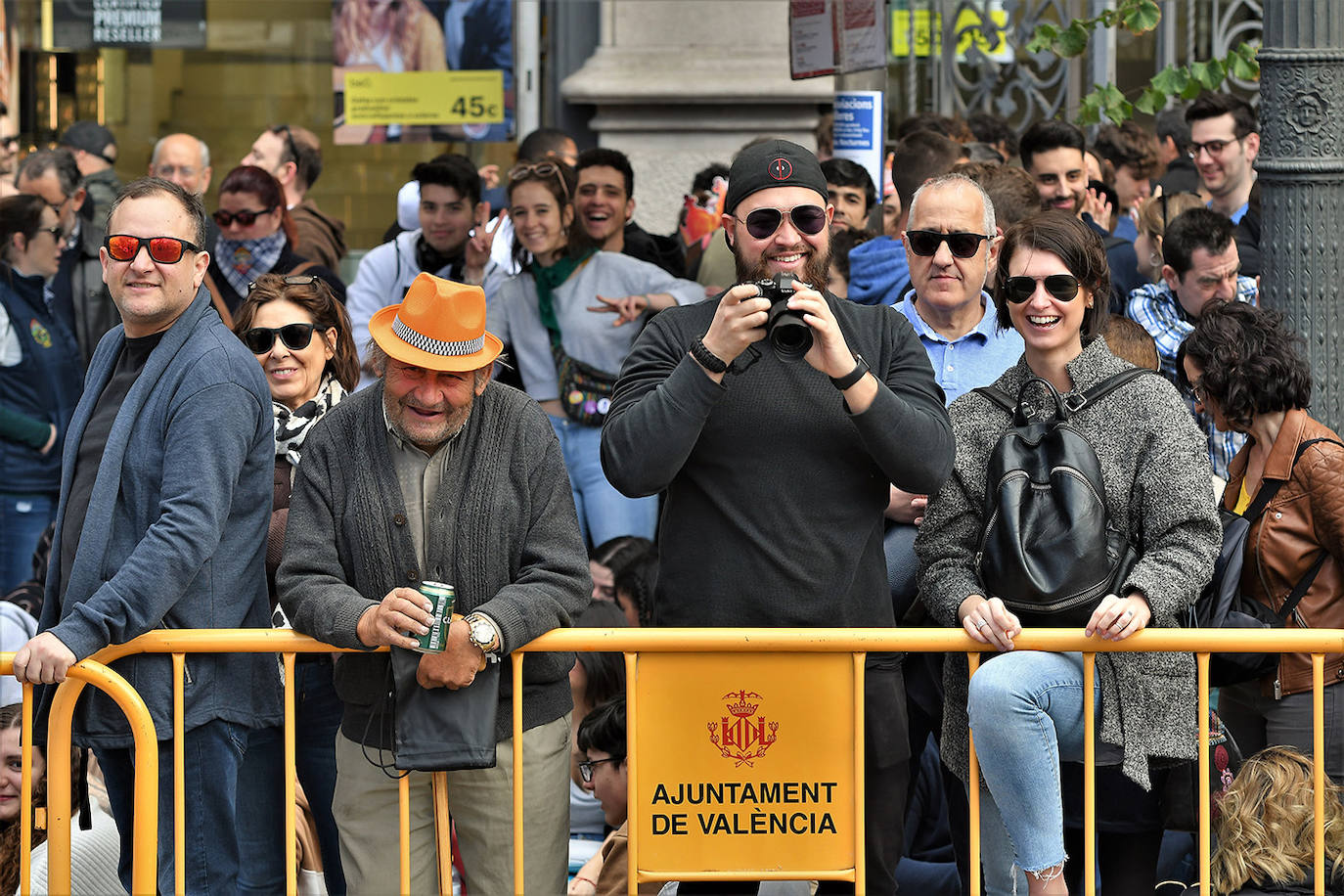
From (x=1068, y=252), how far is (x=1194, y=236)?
211cm

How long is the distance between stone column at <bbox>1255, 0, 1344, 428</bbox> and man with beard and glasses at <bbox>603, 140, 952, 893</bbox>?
4.76 feet

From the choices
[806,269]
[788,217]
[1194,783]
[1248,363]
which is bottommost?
[1194,783]

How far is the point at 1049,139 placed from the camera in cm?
742

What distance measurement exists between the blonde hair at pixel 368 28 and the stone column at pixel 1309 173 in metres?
6.76

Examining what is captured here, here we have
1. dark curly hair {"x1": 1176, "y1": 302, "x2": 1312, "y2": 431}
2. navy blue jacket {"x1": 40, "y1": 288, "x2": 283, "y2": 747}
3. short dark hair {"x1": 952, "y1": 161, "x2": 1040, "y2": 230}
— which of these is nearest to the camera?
navy blue jacket {"x1": 40, "y1": 288, "x2": 283, "y2": 747}

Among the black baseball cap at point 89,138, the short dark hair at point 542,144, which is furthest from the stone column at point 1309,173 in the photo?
the black baseball cap at point 89,138

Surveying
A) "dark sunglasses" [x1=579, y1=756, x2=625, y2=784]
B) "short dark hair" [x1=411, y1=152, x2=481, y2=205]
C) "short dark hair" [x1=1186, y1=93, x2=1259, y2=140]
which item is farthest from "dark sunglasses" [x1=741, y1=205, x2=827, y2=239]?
"short dark hair" [x1=1186, y1=93, x2=1259, y2=140]

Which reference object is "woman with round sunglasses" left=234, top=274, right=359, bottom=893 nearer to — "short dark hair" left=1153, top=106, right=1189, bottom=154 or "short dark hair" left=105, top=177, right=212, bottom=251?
Answer: "short dark hair" left=105, top=177, right=212, bottom=251

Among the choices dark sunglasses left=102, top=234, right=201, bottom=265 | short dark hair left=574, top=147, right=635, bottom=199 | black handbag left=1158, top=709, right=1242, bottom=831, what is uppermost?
short dark hair left=574, top=147, right=635, bottom=199

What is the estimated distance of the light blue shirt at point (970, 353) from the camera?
4969mm

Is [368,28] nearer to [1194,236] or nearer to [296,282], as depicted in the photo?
[296,282]

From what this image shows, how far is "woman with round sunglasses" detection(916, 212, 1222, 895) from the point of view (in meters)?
4.08

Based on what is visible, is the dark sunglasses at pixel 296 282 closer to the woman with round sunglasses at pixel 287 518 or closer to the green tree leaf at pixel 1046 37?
the woman with round sunglasses at pixel 287 518

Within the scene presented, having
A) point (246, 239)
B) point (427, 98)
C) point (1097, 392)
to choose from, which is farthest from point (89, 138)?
point (1097, 392)
